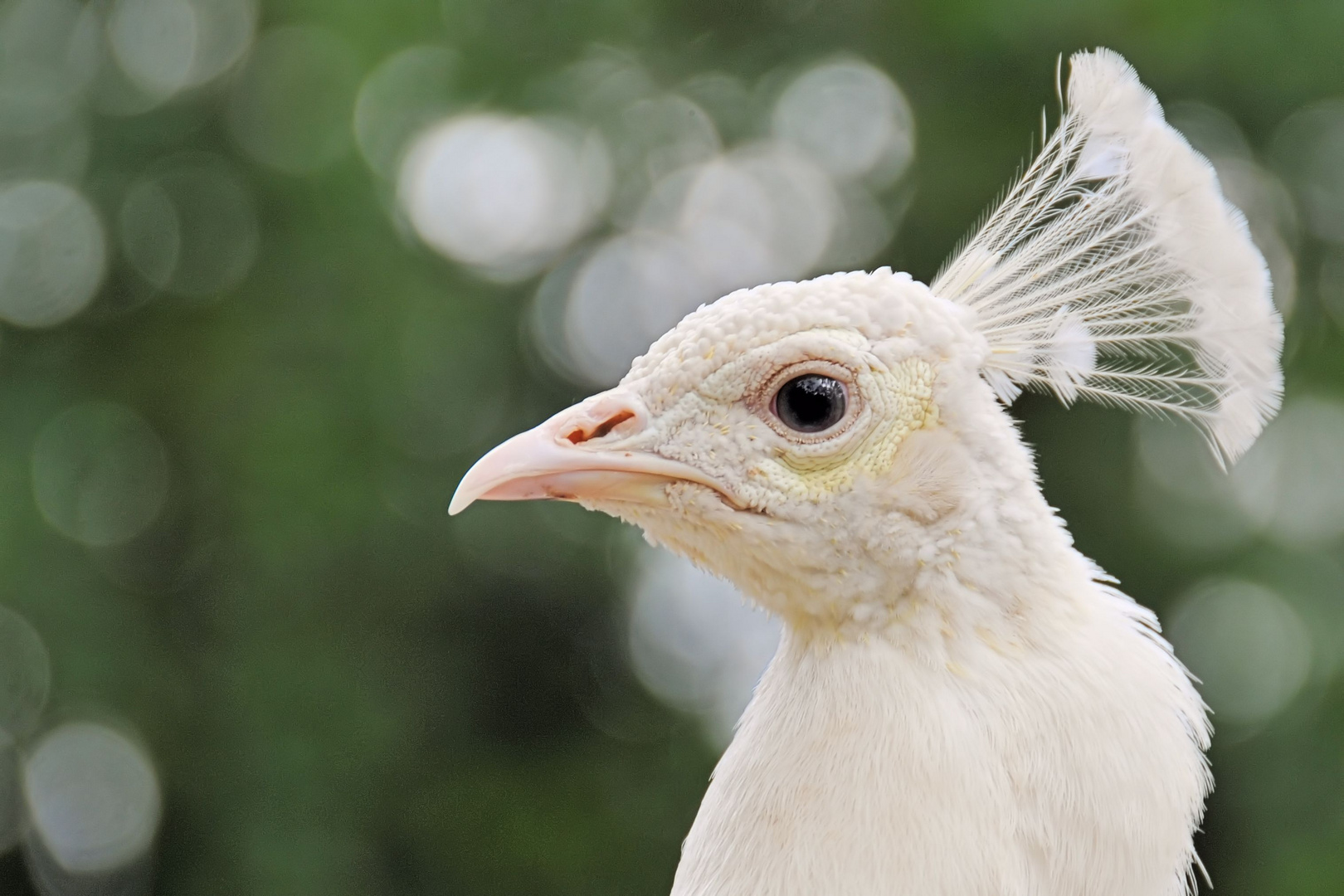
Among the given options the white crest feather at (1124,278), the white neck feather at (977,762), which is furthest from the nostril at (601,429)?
the white crest feather at (1124,278)

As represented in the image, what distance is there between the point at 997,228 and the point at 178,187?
6.32 metres

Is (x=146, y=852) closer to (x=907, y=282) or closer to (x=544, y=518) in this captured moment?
(x=544, y=518)

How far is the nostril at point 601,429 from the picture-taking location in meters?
1.86

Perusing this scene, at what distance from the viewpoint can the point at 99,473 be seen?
693cm

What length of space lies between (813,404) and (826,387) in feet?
0.10

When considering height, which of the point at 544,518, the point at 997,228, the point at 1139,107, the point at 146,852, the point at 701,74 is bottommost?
the point at 146,852

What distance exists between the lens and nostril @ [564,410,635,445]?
6.10 feet

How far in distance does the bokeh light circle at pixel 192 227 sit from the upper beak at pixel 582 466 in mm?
5773

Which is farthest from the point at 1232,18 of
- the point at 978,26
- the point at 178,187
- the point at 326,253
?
the point at 178,187

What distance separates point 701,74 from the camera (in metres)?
7.55

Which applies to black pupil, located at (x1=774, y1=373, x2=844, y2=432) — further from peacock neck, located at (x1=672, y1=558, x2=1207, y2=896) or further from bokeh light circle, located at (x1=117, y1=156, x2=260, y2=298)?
bokeh light circle, located at (x1=117, y1=156, x2=260, y2=298)

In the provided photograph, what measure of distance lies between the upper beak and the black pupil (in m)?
0.15

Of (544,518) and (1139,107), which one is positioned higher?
(1139,107)

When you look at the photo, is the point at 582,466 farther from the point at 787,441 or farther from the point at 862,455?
Answer: the point at 862,455
